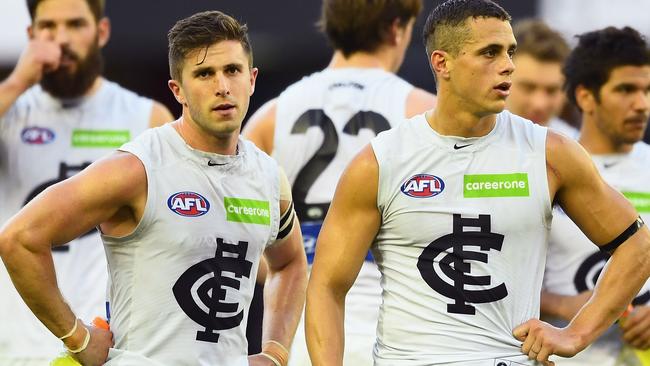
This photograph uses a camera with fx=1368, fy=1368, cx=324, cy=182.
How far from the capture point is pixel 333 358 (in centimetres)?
524

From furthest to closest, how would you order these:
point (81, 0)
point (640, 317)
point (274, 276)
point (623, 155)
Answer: point (81, 0)
point (623, 155)
point (640, 317)
point (274, 276)

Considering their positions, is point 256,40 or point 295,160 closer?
point 295,160

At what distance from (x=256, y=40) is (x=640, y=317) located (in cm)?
869

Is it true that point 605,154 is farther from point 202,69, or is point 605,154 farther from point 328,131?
point 202,69

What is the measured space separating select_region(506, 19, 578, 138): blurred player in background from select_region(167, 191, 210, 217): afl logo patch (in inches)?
151

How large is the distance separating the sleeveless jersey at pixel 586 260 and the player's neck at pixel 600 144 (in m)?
0.13

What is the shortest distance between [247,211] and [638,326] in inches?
92.7

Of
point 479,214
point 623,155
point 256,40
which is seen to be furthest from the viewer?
point 256,40

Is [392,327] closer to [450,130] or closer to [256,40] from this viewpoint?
[450,130]

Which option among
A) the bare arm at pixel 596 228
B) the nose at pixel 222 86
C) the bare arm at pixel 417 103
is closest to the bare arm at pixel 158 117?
the bare arm at pixel 417 103

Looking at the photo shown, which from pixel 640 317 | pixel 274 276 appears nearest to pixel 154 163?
pixel 274 276

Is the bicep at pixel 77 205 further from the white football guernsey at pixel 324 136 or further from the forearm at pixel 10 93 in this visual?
the forearm at pixel 10 93

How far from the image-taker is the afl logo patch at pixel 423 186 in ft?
17.0

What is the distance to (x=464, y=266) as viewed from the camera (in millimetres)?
5121
